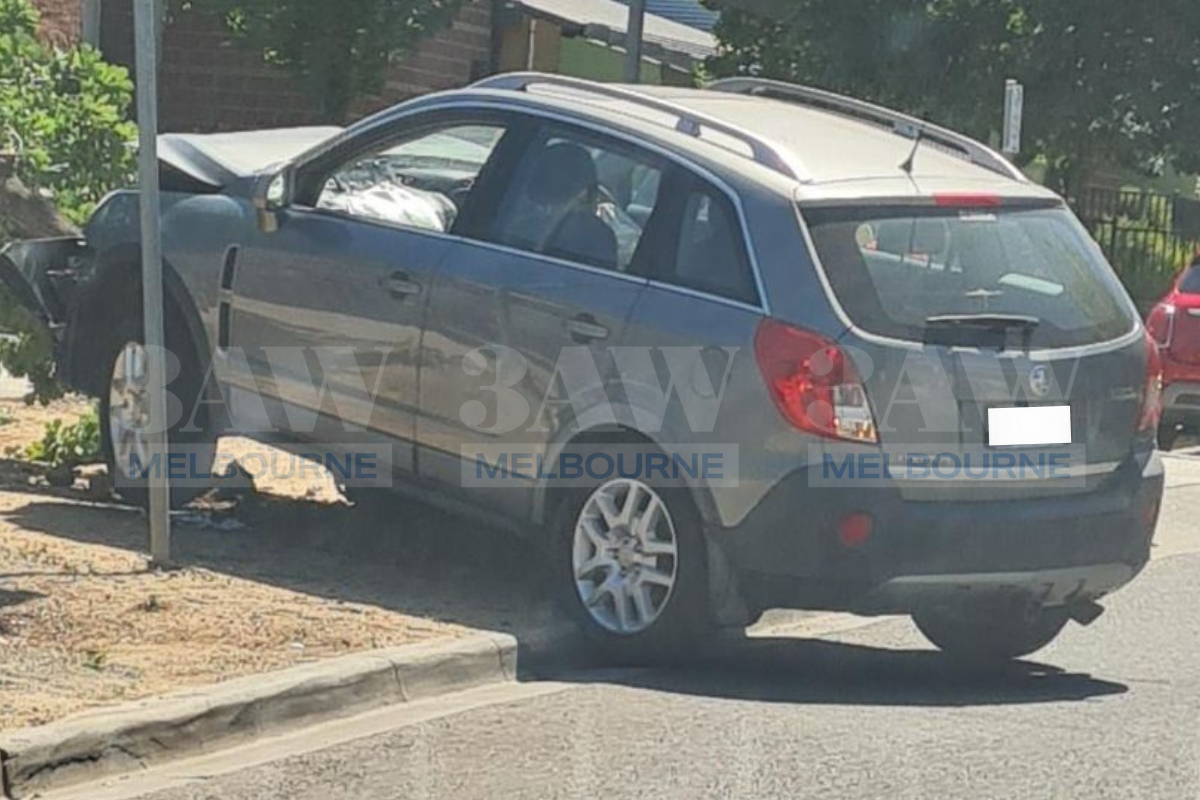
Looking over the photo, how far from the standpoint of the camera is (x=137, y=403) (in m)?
9.55

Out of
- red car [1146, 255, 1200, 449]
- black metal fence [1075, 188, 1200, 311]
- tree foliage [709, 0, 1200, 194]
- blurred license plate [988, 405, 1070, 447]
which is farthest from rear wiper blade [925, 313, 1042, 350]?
black metal fence [1075, 188, 1200, 311]

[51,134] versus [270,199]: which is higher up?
[51,134]

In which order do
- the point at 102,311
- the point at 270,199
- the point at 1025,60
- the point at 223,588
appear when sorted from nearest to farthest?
the point at 223,588
the point at 270,199
the point at 102,311
the point at 1025,60

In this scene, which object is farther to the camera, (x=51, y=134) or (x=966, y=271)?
(x=51, y=134)

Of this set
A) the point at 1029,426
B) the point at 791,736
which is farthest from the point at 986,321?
the point at 791,736

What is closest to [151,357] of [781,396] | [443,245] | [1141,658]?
[443,245]

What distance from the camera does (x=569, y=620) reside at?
8312mm

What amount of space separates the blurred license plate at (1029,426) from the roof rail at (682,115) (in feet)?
3.40

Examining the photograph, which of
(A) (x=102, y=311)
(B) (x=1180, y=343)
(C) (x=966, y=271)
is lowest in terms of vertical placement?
(B) (x=1180, y=343)

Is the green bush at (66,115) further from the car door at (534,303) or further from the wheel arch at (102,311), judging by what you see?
the car door at (534,303)

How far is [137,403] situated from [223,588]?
1.35 meters

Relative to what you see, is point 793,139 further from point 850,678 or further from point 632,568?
point 850,678

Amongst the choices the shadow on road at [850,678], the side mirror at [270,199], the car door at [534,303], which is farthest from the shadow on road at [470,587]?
the side mirror at [270,199]

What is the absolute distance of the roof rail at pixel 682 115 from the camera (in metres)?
7.91
